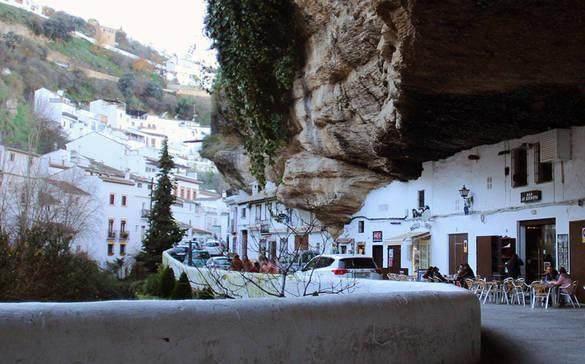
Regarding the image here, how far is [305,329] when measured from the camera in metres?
5.30

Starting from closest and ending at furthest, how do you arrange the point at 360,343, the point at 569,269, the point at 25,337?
the point at 25,337
the point at 360,343
the point at 569,269

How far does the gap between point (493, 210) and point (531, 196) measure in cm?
218

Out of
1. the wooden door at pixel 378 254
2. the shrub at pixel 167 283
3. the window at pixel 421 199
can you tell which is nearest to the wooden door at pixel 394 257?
the wooden door at pixel 378 254

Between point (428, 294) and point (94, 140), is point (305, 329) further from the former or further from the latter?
point (94, 140)

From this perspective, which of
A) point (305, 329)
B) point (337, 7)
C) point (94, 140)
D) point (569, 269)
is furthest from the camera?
point (94, 140)

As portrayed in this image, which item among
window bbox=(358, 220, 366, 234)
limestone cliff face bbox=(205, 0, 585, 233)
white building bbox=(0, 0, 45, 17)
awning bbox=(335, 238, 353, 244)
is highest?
white building bbox=(0, 0, 45, 17)

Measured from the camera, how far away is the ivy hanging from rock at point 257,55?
23484mm

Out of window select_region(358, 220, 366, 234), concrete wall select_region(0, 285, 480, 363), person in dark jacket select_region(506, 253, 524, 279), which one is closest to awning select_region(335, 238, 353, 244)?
window select_region(358, 220, 366, 234)

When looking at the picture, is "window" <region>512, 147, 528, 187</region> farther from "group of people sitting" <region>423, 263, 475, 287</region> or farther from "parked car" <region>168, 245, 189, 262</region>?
"parked car" <region>168, 245, 189, 262</region>

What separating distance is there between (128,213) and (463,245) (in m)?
53.6

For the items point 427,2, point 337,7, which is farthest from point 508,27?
point 337,7

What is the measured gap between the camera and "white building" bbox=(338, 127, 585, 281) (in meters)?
19.1

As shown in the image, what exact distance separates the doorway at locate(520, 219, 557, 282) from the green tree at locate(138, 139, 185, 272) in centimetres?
3097

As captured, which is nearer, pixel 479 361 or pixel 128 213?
pixel 479 361
